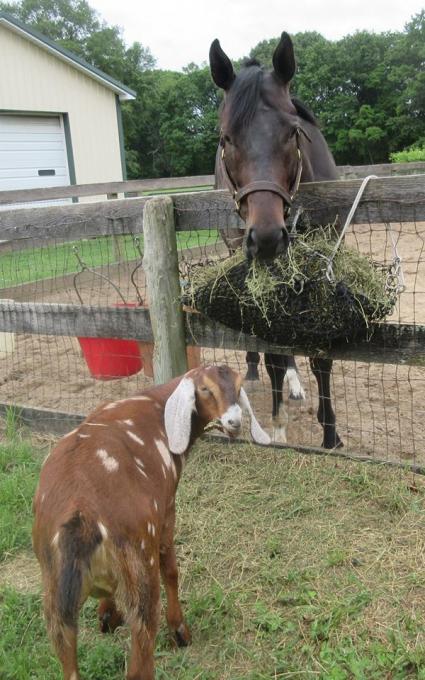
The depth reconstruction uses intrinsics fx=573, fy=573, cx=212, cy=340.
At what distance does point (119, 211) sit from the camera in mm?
3500

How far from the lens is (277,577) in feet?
8.30

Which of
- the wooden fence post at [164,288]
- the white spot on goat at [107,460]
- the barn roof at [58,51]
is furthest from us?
the barn roof at [58,51]

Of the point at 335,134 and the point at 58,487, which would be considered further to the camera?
the point at 335,134

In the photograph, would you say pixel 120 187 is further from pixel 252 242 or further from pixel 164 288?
pixel 252 242

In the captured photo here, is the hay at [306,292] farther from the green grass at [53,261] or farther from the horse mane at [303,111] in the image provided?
the green grass at [53,261]

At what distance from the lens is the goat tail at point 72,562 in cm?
164

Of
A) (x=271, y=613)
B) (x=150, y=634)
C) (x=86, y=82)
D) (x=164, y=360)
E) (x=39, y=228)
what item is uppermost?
(x=86, y=82)

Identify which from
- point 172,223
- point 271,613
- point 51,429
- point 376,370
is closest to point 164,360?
point 172,223

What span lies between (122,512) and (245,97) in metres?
2.06

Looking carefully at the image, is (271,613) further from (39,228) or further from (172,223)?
(39,228)

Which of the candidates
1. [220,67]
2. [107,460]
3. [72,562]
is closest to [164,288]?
[220,67]

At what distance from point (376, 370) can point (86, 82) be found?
1453cm

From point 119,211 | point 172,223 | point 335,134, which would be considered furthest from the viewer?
point 335,134

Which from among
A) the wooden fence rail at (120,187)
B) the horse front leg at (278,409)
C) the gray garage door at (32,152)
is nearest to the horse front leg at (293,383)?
the horse front leg at (278,409)
